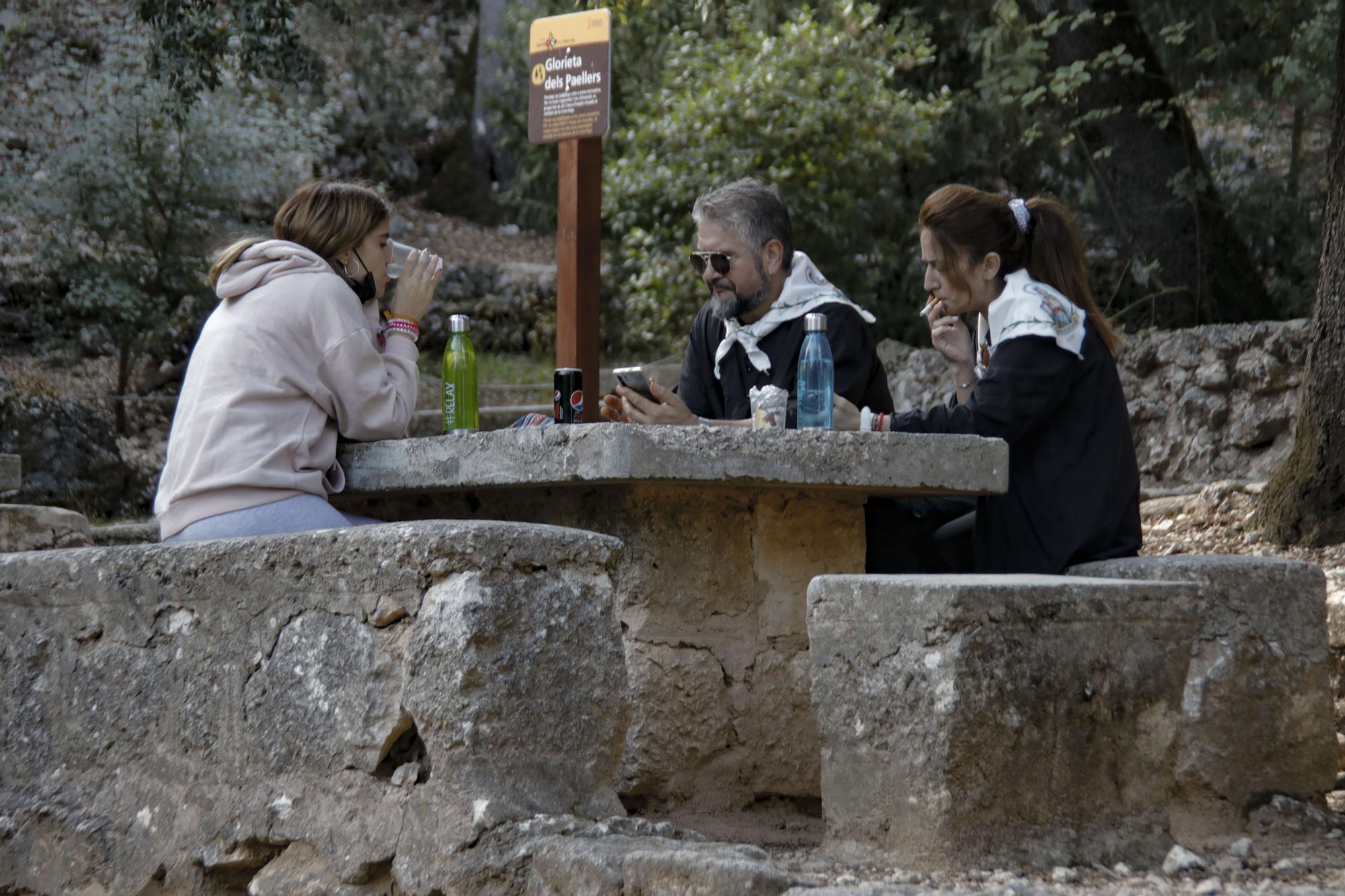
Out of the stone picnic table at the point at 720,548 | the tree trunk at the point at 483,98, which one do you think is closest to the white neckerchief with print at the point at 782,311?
the stone picnic table at the point at 720,548

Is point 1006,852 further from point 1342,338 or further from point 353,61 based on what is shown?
point 353,61

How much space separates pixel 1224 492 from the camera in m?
6.22

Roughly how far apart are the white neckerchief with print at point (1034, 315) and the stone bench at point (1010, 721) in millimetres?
733

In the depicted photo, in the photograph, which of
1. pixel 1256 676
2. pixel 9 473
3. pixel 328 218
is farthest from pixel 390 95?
pixel 1256 676

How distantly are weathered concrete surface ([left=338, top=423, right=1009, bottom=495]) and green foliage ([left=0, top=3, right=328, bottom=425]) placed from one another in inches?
353

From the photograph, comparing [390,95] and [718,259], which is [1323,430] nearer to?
[718,259]

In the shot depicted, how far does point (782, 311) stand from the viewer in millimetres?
4074

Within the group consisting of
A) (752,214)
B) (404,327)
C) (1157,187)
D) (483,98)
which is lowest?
(404,327)

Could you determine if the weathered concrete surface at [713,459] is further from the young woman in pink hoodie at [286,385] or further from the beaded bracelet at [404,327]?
the beaded bracelet at [404,327]

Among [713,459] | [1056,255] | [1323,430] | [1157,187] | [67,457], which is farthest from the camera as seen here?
[1157,187]

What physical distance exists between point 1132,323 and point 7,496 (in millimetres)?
7063

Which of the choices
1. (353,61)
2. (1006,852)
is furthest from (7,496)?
(353,61)

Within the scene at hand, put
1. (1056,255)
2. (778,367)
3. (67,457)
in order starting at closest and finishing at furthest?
(1056,255) → (778,367) → (67,457)

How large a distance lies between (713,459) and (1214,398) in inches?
209
